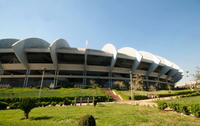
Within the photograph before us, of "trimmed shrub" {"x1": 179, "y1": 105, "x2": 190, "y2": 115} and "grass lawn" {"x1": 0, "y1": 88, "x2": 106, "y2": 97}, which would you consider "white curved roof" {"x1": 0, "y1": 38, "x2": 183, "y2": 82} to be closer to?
"grass lawn" {"x1": 0, "y1": 88, "x2": 106, "y2": 97}

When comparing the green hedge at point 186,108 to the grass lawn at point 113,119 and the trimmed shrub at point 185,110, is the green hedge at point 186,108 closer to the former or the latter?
the trimmed shrub at point 185,110

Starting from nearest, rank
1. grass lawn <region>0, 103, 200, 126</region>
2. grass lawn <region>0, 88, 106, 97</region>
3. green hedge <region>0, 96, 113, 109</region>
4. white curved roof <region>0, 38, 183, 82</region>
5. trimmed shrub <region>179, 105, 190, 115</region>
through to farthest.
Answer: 1. grass lawn <region>0, 103, 200, 126</region>
2. trimmed shrub <region>179, 105, 190, 115</region>
3. green hedge <region>0, 96, 113, 109</region>
4. grass lawn <region>0, 88, 106, 97</region>
5. white curved roof <region>0, 38, 183, 82</region>

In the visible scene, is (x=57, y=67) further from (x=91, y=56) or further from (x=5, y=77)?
(x=5, y=77)

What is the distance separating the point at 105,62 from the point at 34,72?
2418cm

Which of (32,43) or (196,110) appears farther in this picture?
(32,43)

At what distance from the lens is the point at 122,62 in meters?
36.0

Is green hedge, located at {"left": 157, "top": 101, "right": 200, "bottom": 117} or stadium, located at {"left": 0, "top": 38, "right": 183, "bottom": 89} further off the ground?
stadium, located at {"left": 0, "top": 38, "right": 183, "bottom": 89}

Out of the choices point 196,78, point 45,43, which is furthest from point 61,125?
point 196,78

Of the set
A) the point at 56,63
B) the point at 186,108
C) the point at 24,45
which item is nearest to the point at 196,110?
the point at 186,108

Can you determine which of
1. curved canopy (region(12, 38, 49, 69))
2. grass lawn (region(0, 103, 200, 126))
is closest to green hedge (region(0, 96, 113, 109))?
grass lawn (region(0, 103, 200, 126))

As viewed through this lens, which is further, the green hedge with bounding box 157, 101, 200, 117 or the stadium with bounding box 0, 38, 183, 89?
the stadium with bounding box 0, 38, 183, 89

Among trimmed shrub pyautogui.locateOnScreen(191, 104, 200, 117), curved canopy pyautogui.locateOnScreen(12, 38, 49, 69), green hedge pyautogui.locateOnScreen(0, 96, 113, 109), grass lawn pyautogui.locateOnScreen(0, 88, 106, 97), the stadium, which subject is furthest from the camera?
the stadium

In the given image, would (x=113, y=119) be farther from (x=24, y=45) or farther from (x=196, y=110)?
(x=24, y=45)

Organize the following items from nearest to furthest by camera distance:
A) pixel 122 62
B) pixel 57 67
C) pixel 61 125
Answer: pixel 61 125 → pixel 57 67 → pixel 122 62
